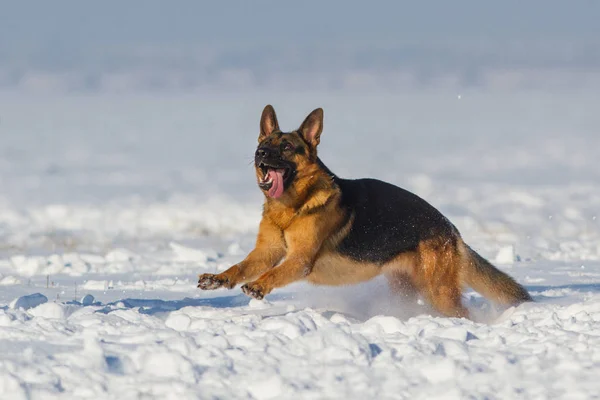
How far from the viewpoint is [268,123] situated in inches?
341

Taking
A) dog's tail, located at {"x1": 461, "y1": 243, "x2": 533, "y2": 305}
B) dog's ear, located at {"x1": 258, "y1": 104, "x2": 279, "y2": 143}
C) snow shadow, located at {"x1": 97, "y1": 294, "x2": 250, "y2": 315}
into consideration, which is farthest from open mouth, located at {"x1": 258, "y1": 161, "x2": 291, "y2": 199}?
dog's tail, located at {"x1": 461, "y1": 243, "x2": 533, "y2": 305}

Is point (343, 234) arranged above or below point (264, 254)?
above

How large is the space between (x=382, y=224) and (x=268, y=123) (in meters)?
1.31

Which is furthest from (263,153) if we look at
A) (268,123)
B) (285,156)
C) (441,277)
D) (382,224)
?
(441,277)

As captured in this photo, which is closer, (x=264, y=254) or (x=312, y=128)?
(x=264, y=254)

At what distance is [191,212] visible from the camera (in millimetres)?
18953

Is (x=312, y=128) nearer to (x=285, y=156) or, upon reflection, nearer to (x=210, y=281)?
(x=285, y=156)

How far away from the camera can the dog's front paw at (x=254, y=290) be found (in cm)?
741

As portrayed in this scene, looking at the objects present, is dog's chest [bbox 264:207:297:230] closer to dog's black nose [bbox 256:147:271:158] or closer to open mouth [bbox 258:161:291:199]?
open mouth [bbox 258:161:291:199]

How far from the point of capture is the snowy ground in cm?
545

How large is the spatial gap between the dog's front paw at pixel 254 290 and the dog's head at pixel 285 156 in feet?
3.05

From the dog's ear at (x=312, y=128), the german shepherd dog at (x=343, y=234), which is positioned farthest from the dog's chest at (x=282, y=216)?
the dog's ear at (x=312, y=128)

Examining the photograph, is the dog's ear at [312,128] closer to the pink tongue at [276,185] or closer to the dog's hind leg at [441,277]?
the pink tongue at [276,185]

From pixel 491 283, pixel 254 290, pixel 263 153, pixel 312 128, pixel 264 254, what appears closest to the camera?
pixel 254 290
